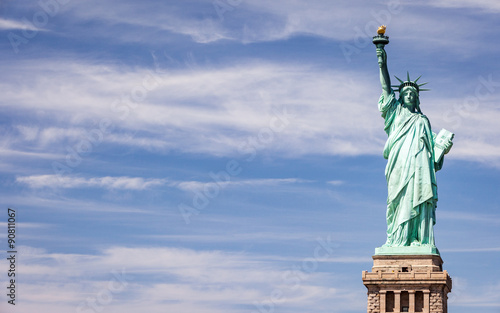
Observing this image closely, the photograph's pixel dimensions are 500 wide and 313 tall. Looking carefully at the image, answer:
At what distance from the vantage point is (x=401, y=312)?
70.1m

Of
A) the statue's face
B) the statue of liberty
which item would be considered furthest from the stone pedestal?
the statue's face

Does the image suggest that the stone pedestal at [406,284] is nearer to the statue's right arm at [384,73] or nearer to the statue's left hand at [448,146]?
the statue's left hand at [448,146]

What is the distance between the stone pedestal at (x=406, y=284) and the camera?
229 ft

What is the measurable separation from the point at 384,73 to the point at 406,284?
Answer: 10246 millimetres

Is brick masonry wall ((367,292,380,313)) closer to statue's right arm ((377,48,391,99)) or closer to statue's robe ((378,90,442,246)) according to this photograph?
statue's robe ((378,90,442,246))

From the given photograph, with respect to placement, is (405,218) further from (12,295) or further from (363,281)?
(12,295)

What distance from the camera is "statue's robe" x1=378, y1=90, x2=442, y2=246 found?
71562 millimetres

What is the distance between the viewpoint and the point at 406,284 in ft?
230

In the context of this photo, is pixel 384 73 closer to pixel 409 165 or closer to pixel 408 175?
pixel 409 165

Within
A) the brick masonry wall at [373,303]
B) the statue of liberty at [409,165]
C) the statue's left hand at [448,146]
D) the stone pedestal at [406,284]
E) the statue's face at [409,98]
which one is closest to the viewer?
the stone pedestal at [406,284]

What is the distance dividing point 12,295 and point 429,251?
20.4 m

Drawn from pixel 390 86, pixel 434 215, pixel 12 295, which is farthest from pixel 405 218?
pixel 12 295

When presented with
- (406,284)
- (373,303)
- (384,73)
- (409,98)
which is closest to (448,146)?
(409,98)

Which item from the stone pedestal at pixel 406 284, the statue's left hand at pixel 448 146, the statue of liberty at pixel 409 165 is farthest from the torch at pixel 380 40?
the stone pedestal at pixel 406 284
